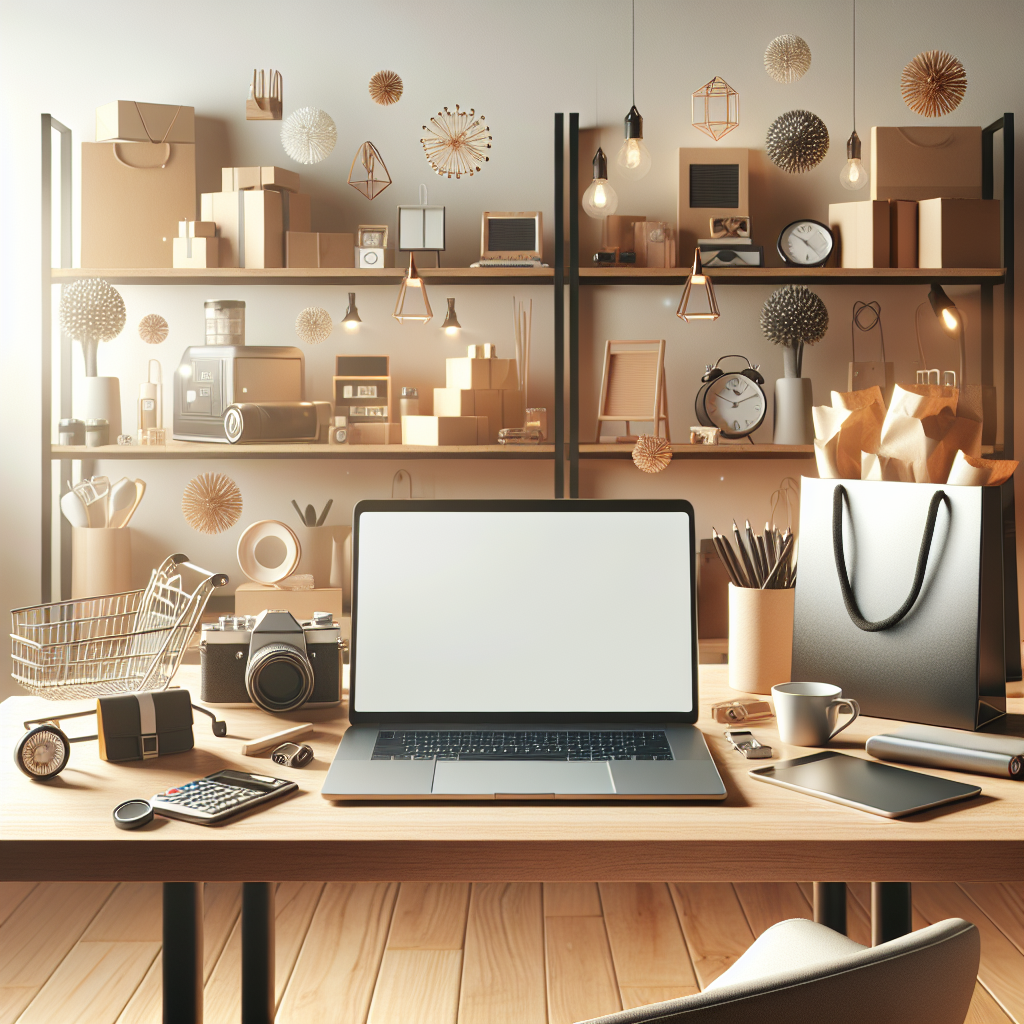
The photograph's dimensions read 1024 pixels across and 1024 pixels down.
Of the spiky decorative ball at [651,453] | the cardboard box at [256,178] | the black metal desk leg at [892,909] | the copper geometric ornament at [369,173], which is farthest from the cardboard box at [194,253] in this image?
the black metal desk leg at [892,909]

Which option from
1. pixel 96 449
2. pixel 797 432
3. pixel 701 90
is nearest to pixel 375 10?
pixel 701 90

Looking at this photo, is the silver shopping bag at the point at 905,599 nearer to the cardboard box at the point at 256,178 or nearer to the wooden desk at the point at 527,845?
the wooden desk at the point at 527,845

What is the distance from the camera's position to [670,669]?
118cm

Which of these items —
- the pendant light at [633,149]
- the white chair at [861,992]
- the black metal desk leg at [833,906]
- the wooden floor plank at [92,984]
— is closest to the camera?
the white chair at [861,992]

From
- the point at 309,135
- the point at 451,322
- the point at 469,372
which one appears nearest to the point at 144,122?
the point at 309,135

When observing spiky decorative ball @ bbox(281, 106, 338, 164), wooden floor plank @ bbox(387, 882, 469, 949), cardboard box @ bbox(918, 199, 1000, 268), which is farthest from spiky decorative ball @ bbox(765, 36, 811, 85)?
wooden floor plank @ bbox(387, 882, 469, 949)

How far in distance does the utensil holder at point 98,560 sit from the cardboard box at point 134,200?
31.3 inches

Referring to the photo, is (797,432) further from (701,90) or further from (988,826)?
(988,826)

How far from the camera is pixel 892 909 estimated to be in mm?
1133

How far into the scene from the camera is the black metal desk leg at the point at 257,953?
1.37m

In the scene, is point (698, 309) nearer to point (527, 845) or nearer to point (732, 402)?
point (732, 402)

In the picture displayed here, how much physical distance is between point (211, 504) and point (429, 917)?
1.40 m

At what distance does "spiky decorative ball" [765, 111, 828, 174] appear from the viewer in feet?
8.87

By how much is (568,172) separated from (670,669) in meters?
2.16
